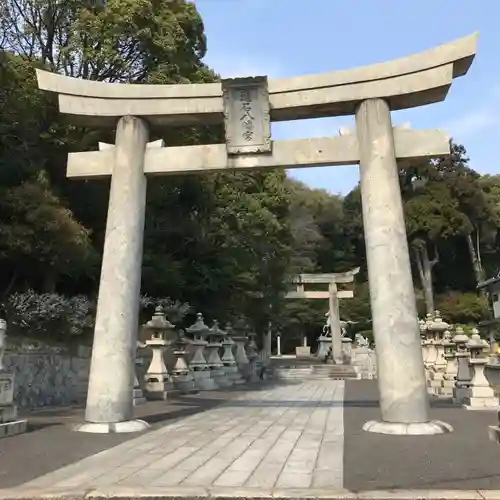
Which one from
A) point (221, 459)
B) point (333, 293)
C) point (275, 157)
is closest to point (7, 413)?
point (221, 459)

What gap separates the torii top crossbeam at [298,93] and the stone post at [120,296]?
40 centimetres

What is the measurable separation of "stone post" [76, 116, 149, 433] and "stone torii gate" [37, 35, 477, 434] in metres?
0.02

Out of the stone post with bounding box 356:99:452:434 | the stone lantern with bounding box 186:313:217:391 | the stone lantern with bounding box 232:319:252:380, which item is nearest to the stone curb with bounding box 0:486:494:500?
the stone post with bounding box 356:99:452:434

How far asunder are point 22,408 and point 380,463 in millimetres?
8365

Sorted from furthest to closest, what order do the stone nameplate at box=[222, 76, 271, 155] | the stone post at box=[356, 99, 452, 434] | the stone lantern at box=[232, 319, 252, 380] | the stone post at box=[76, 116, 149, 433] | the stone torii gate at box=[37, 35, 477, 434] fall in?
the stone lantern at box=[232, 319, 252, 380] < the stone nameplate at box=[222, 76, 271, 155] < the stone post at box=[76, 116, 149, 433] < the stone torii gate at box=[37, 35, 477, 434] < the stone post at box=[356, 99, 452, 434]

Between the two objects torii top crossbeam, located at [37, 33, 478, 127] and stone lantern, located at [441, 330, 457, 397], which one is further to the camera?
stone lantern, located at [441, 330, 457, 397]

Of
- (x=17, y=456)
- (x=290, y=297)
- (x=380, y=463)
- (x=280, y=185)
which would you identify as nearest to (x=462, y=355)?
(x=380, y=463)

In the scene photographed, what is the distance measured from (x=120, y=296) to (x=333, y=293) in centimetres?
3011

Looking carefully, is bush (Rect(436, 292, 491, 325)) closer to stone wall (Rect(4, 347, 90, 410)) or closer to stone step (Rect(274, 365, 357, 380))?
stone step (Rect(274, 365, 357, 380))

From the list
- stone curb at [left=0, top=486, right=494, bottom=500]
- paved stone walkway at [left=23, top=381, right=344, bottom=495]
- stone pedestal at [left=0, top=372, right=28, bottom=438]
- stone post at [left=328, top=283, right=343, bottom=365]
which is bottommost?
stone curb at [left=0, top=486, right=494, bottom=500]

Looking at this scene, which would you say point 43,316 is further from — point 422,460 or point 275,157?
point 422,460

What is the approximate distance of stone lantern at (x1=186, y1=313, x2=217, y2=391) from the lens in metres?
17.1

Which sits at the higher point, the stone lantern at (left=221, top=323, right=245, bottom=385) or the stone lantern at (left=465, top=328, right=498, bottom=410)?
the stone lantern at (left=221, top=323, right=245, bottom=385)

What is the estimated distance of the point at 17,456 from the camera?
6.01 metres
